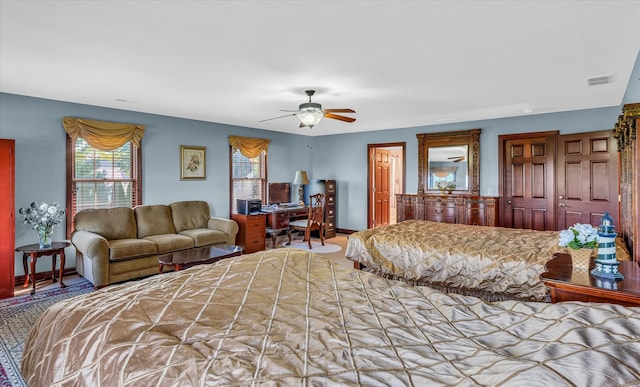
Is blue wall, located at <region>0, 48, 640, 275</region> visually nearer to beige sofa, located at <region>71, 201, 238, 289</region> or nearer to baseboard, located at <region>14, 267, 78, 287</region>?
baseboard, located at <region>14, 267, 78, 287</region>

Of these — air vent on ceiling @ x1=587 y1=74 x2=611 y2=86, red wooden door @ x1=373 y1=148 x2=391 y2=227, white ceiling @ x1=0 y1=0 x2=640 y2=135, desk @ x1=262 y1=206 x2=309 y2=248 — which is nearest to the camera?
white ceiling @ x1=0 y1=0 x2=640 y2=135

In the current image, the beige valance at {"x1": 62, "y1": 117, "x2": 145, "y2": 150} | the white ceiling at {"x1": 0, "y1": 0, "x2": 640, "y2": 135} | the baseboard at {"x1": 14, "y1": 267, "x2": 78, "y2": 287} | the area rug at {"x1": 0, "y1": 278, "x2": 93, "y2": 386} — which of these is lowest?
the area rug at {"x1": 0, "y1": 278, "x2": 93, "y2": 386}

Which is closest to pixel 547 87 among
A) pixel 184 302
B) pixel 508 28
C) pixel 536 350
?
pixel 508 28

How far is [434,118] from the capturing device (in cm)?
611

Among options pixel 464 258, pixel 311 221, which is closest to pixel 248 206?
pixel 311 221

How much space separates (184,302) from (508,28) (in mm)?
2771

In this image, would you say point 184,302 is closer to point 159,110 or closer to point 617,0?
point 617,0

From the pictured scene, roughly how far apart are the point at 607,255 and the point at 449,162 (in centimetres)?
474

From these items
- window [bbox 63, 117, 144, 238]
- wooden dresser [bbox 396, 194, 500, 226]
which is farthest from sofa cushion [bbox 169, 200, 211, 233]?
wooden dresser [bbox 396, 194, 500, 226]

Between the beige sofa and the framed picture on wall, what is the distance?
0.52 metres

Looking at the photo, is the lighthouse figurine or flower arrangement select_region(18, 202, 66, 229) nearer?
the lighthouse figurine

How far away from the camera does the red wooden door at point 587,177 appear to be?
501 cm

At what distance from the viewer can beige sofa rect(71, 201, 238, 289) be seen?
4117 millimetres

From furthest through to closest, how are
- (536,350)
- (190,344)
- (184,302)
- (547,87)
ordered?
(547,87), (184,302), (190,344), (536,350)
